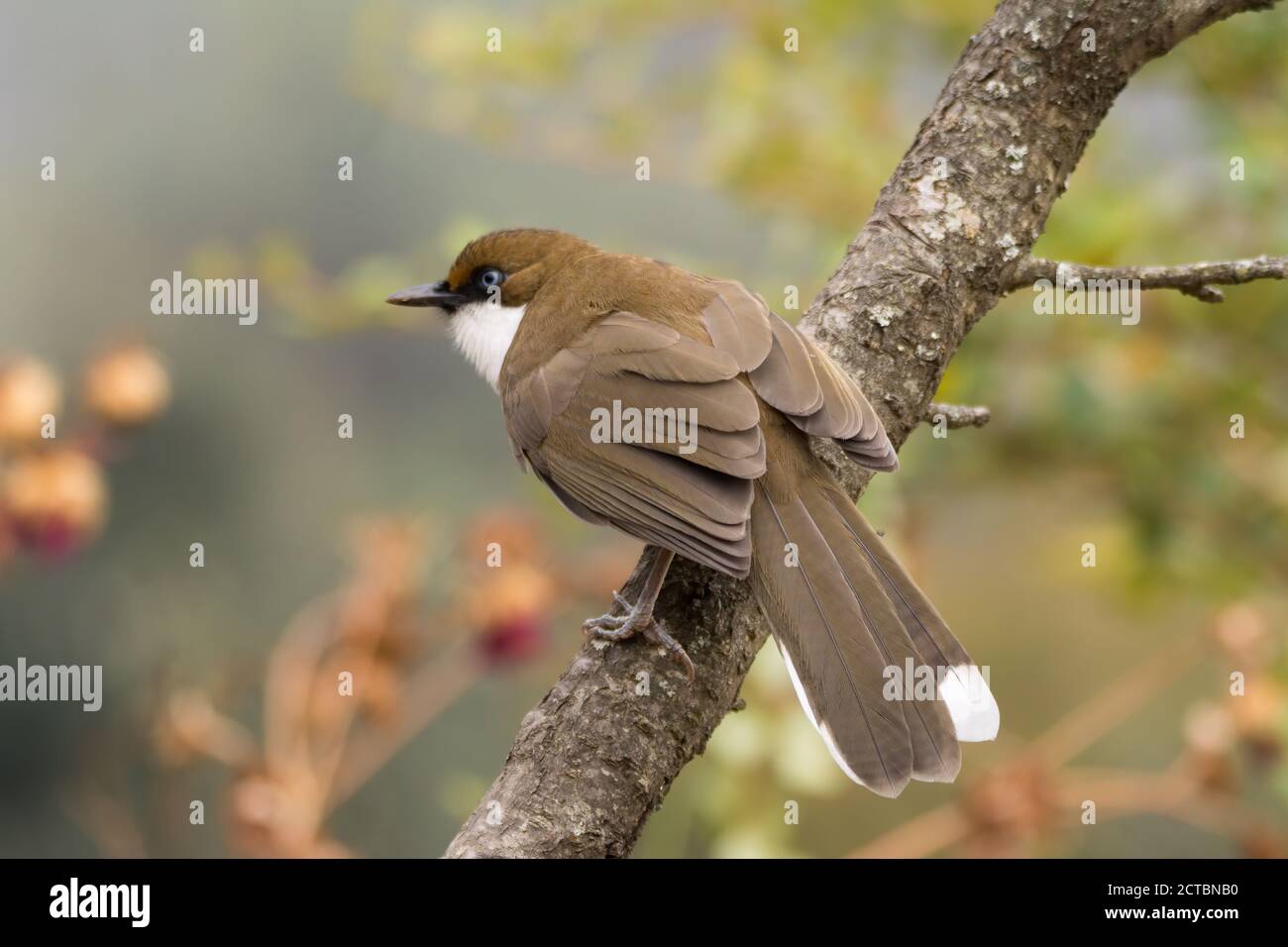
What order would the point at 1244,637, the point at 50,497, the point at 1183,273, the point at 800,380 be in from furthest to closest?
the point at 50,497
the point at 1244,637
the point at 800,380
the point at 1183,273

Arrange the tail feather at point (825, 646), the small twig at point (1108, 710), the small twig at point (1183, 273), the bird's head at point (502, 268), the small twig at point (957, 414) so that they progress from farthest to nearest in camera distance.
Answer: the small twig at point (1108, 710) → the bird's head at point (502, 268) → the small twig at point (957, 414) → the small twig at point (1183, 273) → the tail feather at point (825, 646)

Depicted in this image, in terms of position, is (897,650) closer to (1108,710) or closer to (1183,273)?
(1183,273)

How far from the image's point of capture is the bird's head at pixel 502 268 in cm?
300

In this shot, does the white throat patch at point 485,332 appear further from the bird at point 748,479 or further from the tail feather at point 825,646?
the tail feather at point 825,646

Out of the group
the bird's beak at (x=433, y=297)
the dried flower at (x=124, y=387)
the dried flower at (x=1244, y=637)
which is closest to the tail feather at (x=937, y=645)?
the bird's beak at (x=433, y=297)

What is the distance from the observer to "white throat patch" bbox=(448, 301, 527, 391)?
9.91ft

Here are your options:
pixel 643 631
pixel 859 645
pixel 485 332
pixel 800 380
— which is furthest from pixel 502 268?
pixel 859 645

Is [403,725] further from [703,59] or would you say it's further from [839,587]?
[703,59]

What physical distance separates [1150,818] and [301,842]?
2.91 m

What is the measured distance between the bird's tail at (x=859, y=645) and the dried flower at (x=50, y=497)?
2.08 metres

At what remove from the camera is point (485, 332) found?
3086 millimetres

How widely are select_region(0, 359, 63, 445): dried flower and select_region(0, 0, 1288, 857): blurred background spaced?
1cm

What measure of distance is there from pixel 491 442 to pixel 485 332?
1.33 meters

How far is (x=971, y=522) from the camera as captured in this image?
4715 mm
